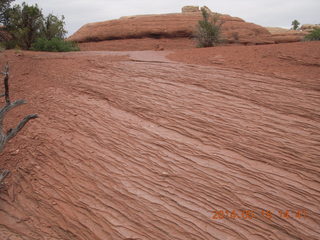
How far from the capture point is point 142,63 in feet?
22.0

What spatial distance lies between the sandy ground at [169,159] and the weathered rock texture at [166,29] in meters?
15.1

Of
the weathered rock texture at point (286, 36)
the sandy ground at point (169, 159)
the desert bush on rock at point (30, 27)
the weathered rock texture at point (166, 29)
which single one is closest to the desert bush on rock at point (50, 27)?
the desert bush on rock at point (30, 27)

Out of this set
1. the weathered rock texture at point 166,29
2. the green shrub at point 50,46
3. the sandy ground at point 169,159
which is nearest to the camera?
the sandy ground at point 169,159

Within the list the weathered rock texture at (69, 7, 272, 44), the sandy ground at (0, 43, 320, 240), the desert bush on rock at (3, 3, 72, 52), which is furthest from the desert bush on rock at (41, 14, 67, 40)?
the sandy ground at (0, 43, 320, 240)

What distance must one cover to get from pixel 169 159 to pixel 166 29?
18423mm

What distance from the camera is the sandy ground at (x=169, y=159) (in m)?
2.54

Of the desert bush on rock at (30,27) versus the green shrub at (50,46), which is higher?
the desert bush on rock at (30,27)

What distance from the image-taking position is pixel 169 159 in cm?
326

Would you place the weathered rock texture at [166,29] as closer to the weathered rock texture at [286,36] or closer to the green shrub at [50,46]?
the weathered rock texture at [286,36]

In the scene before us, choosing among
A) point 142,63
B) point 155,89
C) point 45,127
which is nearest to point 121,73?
point 142,63

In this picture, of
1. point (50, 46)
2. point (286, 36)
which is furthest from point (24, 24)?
point (286, 36)

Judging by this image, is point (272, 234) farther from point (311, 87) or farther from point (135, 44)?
point (135, 44)

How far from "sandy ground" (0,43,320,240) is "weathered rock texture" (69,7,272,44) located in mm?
15112

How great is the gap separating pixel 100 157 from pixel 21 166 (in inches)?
49.7
